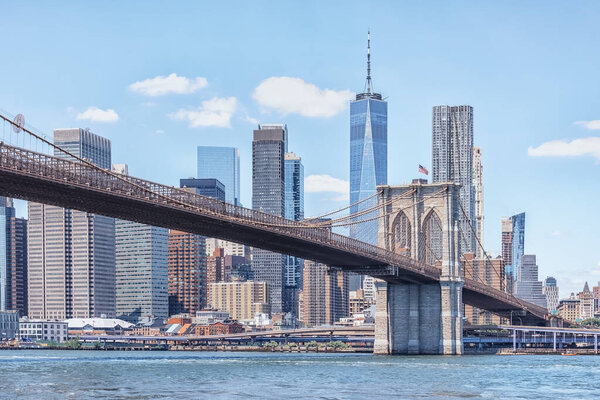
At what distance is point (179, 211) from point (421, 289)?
31.6m

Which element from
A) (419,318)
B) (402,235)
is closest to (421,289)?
(419,318)

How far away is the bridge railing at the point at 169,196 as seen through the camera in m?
60.1

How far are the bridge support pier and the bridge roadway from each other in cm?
199

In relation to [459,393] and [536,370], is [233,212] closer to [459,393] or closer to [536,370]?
[536,370]

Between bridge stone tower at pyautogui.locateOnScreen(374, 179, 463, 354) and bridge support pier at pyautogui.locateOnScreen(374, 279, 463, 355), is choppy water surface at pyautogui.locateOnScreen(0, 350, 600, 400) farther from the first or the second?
bridge stone tower at pyautogui.locateOnScreen(374, 179, 463, 354)

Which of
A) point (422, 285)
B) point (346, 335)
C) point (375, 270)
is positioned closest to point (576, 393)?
point (375, 270)

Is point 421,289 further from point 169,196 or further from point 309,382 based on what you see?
point 309,382

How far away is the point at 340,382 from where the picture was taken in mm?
58531

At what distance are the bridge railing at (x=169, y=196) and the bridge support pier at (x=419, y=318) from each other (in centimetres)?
231

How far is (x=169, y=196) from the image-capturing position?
2756 inches

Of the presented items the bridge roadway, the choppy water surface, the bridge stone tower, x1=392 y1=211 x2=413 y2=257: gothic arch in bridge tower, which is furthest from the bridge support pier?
the choppy water surface

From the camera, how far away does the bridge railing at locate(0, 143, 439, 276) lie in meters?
60.1

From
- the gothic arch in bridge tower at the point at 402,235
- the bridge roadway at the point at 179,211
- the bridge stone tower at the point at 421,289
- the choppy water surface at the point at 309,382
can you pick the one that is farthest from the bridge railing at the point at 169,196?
the choppy water surface at the point at 309,382

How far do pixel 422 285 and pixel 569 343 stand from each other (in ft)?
168
